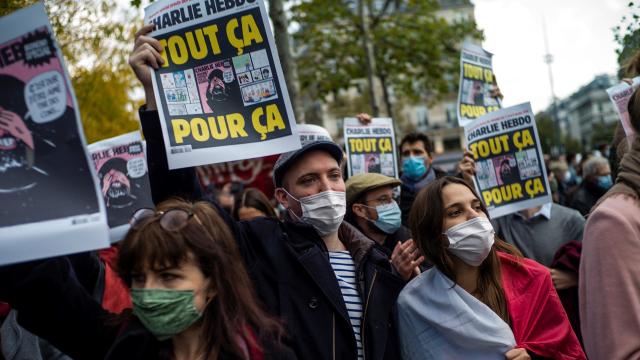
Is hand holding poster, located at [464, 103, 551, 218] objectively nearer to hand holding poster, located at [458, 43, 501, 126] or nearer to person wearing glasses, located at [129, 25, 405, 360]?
hand holding poster, located at [458, 43, 501, 126]

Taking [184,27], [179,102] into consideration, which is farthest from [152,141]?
[184,27]

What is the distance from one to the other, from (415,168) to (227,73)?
3416mm

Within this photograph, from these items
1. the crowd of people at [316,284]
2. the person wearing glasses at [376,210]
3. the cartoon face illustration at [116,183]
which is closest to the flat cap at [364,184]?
the person wearing glasses at [376,210]

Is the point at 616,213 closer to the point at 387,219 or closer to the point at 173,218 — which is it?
the point at 173,218

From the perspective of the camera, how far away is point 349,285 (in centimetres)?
291

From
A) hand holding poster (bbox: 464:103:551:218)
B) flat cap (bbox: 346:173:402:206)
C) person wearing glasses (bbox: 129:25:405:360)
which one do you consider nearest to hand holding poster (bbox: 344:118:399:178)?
hand holding poster (bbox: 464:103:551:218)

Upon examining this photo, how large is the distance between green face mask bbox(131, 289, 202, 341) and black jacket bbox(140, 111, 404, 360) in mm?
→ 477

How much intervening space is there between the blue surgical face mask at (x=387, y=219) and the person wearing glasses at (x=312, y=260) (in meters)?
1.25

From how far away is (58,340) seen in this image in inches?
91.5

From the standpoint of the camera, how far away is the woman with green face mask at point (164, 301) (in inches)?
89.4

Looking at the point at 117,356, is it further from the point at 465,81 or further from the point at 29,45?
the point at 465,81

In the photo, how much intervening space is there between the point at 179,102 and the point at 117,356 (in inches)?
43.7

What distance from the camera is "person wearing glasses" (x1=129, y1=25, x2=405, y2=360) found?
272 cm

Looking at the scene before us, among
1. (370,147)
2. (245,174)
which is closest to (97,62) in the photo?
(245,174)
